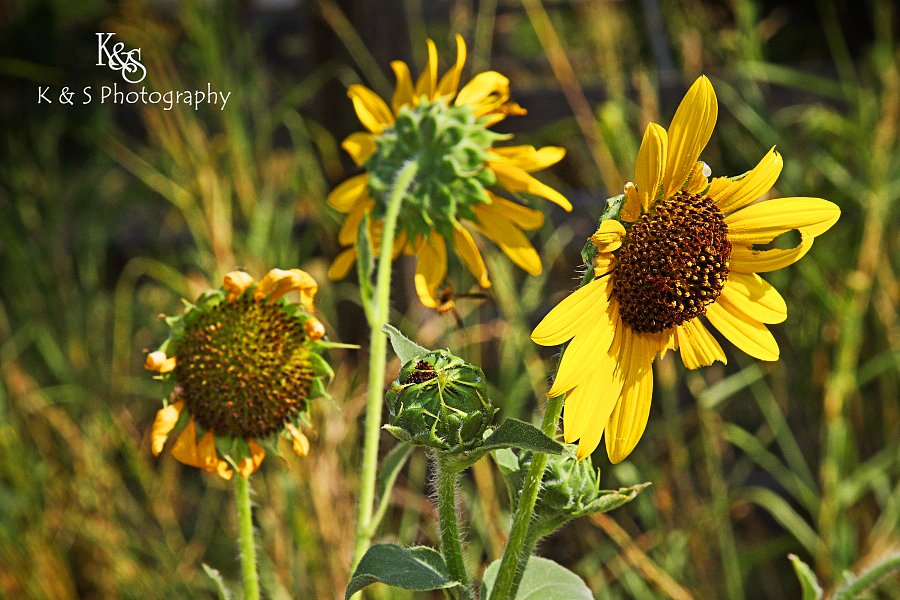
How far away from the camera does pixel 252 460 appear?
1.44 feet

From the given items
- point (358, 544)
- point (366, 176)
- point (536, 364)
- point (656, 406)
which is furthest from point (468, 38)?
point (358, 544)

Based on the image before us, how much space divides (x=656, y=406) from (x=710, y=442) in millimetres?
351

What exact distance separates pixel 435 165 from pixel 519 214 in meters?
0.08

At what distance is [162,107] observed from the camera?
48.3 inches

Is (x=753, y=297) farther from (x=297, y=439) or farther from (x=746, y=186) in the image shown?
(x=297, y=439)

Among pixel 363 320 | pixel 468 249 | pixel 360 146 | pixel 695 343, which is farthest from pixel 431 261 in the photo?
pixel 363 320

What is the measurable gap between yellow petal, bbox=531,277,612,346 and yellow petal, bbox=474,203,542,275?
0.69 ft

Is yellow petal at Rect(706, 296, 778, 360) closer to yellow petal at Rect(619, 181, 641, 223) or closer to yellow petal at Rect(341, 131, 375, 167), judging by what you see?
yellow petal at Rect(619, 181, 641, 223)

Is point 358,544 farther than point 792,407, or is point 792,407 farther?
point 792,407

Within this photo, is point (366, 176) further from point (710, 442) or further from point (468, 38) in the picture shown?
point (468, 38)

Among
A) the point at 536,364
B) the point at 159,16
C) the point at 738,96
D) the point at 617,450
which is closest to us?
the point at 617,450

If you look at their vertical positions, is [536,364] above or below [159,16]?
below

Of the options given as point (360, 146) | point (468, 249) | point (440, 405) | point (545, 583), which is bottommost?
point (545, 583)

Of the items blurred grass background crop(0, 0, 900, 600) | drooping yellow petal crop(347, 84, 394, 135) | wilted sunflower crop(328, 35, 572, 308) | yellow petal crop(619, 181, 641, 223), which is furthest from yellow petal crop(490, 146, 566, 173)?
blurred grass background crop(0, 0, 900, 600)
